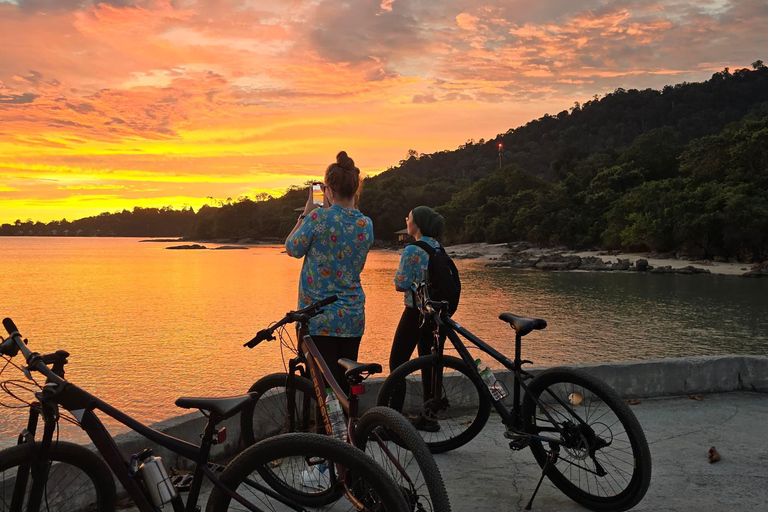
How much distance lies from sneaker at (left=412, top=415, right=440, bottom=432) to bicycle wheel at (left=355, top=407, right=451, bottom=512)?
1.62m

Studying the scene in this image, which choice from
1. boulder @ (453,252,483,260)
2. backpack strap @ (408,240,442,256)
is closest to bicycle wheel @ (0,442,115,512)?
backpack strap @ (408,240,442,256)

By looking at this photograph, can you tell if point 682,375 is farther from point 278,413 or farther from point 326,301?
point 326,301

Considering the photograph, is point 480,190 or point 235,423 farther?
point 480,190

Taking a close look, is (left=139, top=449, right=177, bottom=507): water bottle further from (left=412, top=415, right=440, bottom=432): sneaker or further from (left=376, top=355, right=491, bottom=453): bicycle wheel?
(left=412, top=415, right=440, bottom=432): sneaker

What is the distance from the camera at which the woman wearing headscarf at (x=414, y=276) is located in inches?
185

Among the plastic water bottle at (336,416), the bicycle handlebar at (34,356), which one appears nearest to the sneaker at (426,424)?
the plastic water bottle at (336,416)

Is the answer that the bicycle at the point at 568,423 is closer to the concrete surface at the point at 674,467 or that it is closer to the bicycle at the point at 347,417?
the concrete surface at the point at 674,467

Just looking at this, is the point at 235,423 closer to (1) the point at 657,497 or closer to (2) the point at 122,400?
(1) the point at 657,497

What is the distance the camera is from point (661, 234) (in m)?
45.8

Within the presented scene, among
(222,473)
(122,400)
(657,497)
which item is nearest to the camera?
(222,473)

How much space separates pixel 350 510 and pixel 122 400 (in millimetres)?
10645

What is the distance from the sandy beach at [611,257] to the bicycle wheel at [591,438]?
121 feet

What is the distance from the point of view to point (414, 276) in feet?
15.4

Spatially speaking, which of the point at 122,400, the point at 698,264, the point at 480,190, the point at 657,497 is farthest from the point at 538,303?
the point at 480,190
